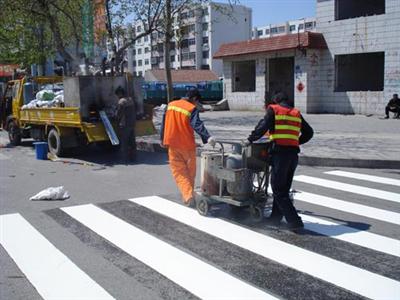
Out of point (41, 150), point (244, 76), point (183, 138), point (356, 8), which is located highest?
point (356, 8)

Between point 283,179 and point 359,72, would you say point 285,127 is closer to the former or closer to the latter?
point 283,179

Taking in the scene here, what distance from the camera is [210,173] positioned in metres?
7.09

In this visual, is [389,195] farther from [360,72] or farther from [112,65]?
[360,72]

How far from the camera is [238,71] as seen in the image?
35.6 m

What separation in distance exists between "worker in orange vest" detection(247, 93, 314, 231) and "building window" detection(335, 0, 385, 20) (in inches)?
929

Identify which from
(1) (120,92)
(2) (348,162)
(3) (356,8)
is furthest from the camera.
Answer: (3) (356,8)

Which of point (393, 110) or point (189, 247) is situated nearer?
point (189, 247)

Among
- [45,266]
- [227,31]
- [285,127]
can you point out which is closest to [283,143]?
[285,127]

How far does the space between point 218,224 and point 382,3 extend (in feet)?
92.0

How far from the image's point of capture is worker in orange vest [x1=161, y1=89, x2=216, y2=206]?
7.57 metres

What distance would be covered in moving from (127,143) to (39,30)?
48.5ft

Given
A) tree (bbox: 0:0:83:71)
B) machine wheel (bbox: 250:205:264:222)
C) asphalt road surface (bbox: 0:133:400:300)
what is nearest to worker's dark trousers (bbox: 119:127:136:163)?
asphalt road surface (bbox: 0:133:400:300)

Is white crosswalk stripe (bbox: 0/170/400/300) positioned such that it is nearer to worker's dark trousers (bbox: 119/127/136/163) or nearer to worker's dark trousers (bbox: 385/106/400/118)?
worker's dark trousers (bbox: 119/127/136/163)

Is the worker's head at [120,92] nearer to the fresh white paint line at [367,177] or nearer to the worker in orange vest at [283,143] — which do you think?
the fresh white paint line at [367,177]
